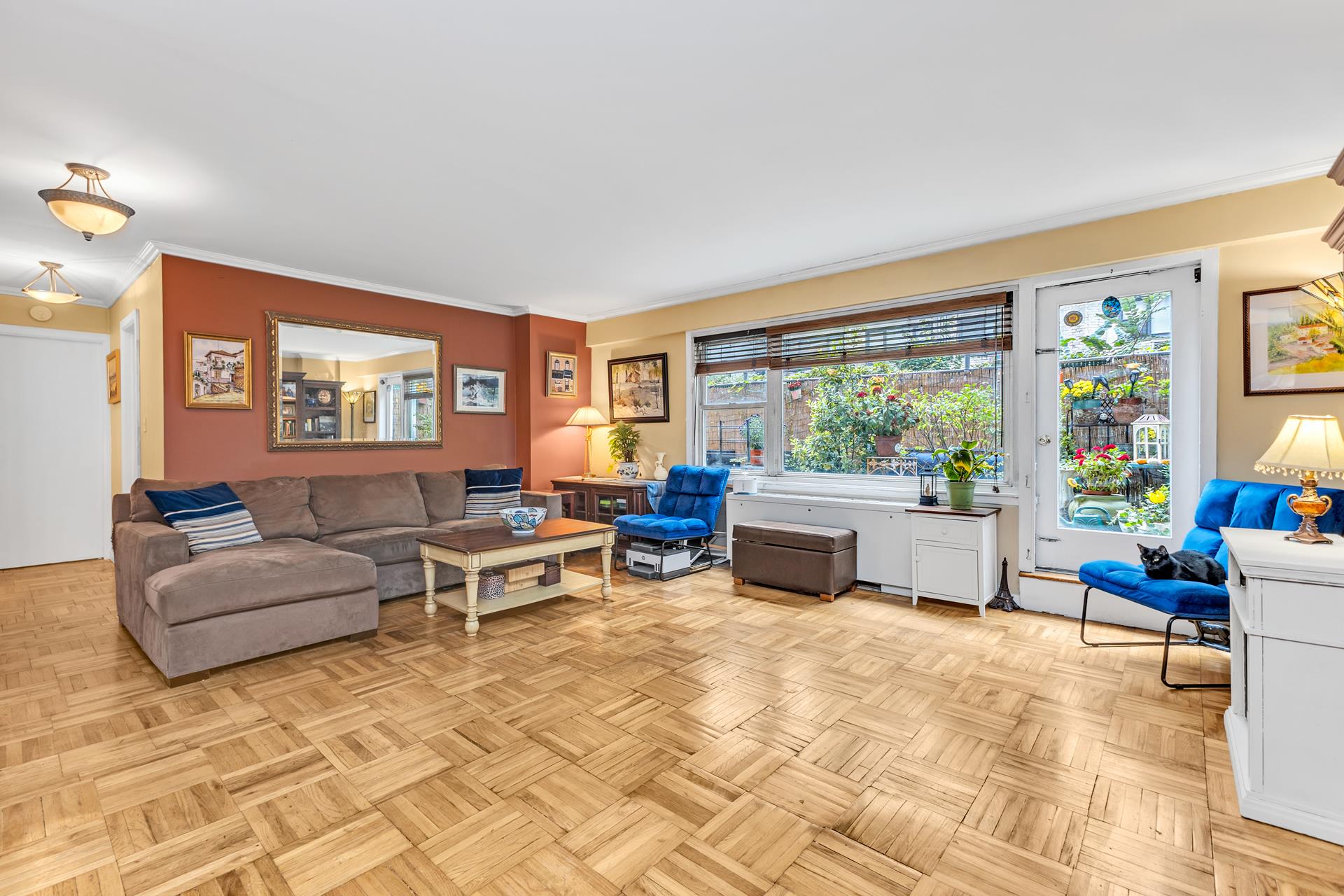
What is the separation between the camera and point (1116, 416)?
3.85 m

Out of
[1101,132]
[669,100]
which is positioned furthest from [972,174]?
[669,100]

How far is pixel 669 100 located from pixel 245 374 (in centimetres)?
398

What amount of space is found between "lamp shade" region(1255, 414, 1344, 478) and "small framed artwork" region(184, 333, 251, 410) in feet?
20.0

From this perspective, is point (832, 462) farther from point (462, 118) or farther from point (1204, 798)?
point (462, 118)

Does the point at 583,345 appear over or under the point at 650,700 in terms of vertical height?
over

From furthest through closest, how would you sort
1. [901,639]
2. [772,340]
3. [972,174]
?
1. [772,340]
2. [901,639]
3. [972,174]

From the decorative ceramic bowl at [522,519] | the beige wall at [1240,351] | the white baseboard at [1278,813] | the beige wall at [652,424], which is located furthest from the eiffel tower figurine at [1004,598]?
the decorative ceramic bowl at [522,519]

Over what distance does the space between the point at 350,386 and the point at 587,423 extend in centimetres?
225

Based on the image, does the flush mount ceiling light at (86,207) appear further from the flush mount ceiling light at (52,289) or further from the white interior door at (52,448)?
the white interior door at (52,448)

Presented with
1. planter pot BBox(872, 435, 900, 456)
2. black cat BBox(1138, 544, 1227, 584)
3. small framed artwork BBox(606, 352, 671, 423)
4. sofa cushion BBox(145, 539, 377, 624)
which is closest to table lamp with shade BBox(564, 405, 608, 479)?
small framed artwork BBox(606, 352, 671, 423)

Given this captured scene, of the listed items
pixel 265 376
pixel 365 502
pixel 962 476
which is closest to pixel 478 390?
pixel 365 502

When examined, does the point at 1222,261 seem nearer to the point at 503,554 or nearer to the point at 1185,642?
the point at 1185,642

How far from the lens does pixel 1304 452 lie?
2412 millimetres

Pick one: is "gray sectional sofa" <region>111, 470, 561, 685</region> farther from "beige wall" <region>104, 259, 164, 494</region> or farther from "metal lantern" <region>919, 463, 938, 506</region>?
"metal lantern" <region>919, 463, 938, 506</region>
